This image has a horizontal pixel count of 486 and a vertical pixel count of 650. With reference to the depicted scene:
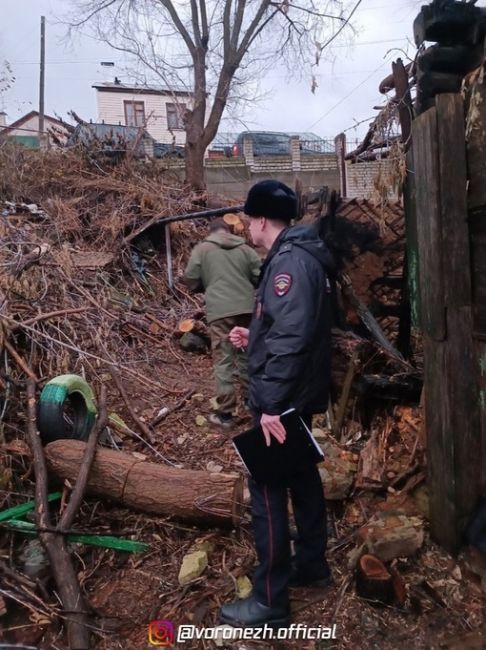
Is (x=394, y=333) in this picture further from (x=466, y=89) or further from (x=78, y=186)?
(x=78, y=186)

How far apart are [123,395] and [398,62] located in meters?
3.50

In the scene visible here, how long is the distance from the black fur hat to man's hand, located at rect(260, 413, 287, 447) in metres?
0.93

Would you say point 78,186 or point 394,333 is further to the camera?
point 78,186

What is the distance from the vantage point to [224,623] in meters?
2.26

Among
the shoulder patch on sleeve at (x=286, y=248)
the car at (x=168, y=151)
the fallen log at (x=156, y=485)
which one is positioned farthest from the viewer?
the car at (x=168, y=151)

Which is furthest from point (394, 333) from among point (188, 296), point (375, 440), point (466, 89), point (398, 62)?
point (188, 296)

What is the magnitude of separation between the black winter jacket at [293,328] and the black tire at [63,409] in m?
1.85

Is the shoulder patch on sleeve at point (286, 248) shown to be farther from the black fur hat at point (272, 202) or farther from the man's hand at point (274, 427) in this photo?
the man's hand at point (274, 427)

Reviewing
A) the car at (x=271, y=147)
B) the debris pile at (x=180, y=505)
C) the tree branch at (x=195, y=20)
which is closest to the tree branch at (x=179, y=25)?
the tree branch at (x=195, y=20)

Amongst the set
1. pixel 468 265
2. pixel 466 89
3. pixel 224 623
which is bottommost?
pixel 224 623

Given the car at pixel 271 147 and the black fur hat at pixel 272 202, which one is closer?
the black fur hat at pixel 272 202

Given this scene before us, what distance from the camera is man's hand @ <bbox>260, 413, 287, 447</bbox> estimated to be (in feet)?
6.75

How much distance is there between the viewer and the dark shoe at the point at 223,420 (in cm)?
449

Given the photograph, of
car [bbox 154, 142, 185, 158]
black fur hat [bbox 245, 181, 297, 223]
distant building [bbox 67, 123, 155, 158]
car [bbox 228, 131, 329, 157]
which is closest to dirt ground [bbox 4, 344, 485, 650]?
black fur hat [bbox 245, 181, 297, 223]
